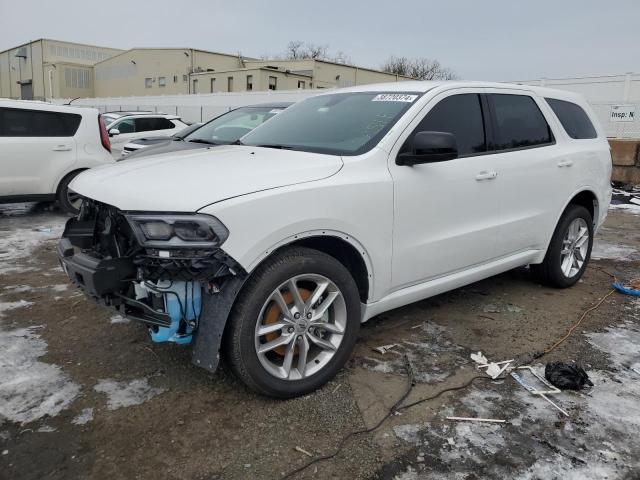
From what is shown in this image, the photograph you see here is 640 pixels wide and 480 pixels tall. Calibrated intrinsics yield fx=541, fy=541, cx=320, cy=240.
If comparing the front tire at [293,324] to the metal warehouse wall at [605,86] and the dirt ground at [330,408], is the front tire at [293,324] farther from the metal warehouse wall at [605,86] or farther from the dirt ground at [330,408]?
the metal warehouse wall at [605,86]

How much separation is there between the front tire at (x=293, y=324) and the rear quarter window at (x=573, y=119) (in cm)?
295

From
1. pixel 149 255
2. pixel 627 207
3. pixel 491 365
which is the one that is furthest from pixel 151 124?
pixel 491 365

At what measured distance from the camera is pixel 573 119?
5.07m

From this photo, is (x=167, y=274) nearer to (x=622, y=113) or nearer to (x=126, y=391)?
(x=126, y=391)

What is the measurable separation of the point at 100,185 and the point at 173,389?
4.12ft

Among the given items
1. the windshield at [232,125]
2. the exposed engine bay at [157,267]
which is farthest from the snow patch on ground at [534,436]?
the windshield at [232,125]

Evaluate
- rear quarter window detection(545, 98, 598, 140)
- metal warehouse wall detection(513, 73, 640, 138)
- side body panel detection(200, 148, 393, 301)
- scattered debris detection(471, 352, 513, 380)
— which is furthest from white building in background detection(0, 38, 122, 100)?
scattered debris detection(471, 352, 513, 380)

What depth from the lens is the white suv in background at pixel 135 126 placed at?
13.7 meters

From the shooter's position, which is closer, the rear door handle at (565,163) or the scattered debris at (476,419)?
the scattered debris at (476,419)

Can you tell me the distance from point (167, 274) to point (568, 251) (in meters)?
3.97

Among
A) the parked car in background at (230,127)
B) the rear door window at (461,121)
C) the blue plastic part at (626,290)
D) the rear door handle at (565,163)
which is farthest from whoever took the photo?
the parked car in background at (230,127)

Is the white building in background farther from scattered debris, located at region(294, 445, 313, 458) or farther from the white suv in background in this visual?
scattered debris, located at region(294, 445, 313, 458)

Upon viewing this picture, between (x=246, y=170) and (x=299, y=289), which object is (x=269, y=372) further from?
(x=246, y=170)

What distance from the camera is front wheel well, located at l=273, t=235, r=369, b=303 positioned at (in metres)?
3.14
